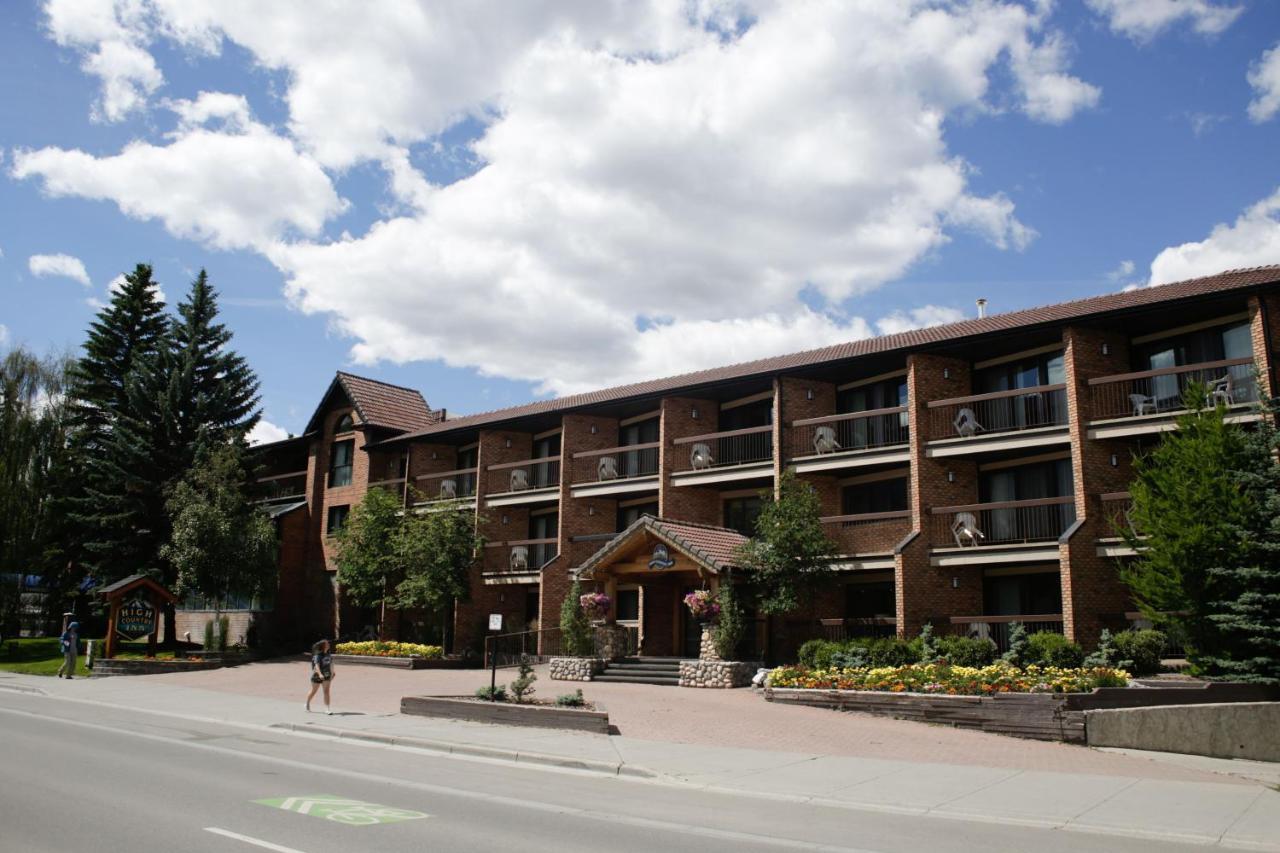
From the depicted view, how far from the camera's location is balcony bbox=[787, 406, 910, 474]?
26.5 meters

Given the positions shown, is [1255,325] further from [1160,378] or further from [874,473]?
[874,473]

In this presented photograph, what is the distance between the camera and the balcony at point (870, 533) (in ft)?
85.1

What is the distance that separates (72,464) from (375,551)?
15470 mm

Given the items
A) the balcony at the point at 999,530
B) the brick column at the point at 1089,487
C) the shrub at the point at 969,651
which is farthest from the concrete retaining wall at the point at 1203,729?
the balcony at the point at 999,530

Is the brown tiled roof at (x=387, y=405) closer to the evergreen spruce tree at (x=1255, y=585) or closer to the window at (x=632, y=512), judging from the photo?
the window at (x=632, y=512)

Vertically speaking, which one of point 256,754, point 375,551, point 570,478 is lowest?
point 256,754

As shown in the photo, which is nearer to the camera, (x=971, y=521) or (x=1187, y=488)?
(x=1187, y=488)

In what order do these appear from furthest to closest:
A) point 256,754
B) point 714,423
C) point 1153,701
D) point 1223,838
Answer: point 714,423 < point 1153,701 < point 256,754 < point 1223,838

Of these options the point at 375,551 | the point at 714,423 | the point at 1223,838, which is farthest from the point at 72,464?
the point at 1223,838

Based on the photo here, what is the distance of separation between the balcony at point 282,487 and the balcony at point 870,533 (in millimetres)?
25896

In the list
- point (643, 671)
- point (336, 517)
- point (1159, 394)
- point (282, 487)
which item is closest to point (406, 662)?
point (643, 671)

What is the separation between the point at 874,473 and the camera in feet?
92.6

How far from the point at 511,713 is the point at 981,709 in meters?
8.11

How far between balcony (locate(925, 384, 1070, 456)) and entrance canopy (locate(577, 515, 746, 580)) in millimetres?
6043
